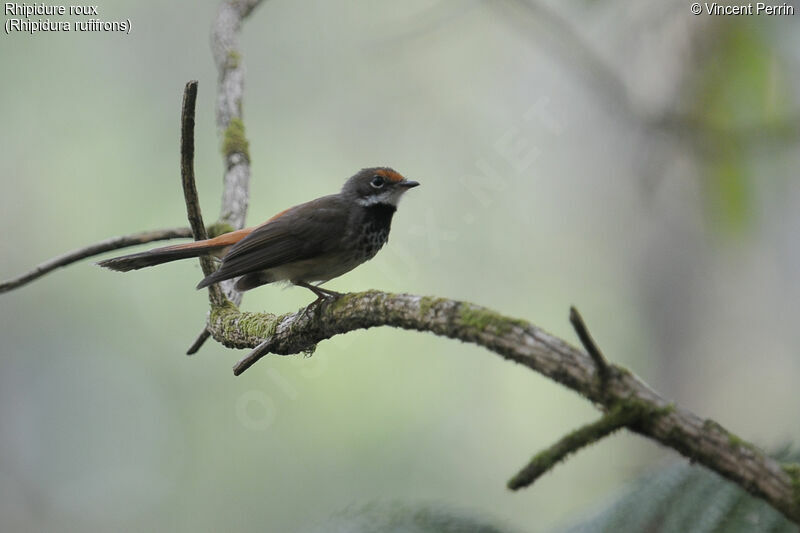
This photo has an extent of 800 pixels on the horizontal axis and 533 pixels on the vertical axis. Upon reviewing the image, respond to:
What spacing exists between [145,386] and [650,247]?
6685 millimetres

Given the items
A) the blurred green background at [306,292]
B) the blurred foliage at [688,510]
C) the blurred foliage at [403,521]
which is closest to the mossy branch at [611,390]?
the blurred foliage at [688,510]

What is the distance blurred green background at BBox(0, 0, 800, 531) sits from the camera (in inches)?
379

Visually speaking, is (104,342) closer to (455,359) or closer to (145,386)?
(145,386)

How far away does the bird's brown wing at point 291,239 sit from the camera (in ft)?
13.2

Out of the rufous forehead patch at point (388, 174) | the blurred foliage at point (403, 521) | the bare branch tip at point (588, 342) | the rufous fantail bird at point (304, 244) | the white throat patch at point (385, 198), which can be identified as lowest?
the blurred foliage at point (403, 521)

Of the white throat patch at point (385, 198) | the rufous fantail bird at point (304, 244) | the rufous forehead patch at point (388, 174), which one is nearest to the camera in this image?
the rufous fantail bird at point (304, 244)

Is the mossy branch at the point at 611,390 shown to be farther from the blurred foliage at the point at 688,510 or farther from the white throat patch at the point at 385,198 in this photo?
the white throat patch at the point at 385,198

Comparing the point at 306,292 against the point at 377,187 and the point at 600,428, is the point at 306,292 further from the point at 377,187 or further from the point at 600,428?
the point at 600,428

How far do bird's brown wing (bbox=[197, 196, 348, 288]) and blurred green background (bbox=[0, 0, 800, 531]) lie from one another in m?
4.16

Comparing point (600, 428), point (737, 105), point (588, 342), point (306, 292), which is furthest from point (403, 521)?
point (306, 292)

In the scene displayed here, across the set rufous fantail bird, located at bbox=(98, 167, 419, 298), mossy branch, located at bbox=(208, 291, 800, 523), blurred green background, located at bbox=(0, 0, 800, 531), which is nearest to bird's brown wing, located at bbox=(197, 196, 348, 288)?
rufous fantail bird, located at bbox=(98, 167, 419, 298)

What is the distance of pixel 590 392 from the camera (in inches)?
74.6

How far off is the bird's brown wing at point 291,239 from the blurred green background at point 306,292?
4156 mm

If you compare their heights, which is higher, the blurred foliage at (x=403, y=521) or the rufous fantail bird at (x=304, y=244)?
the rufous fantail bird at (x=304, y=244)
